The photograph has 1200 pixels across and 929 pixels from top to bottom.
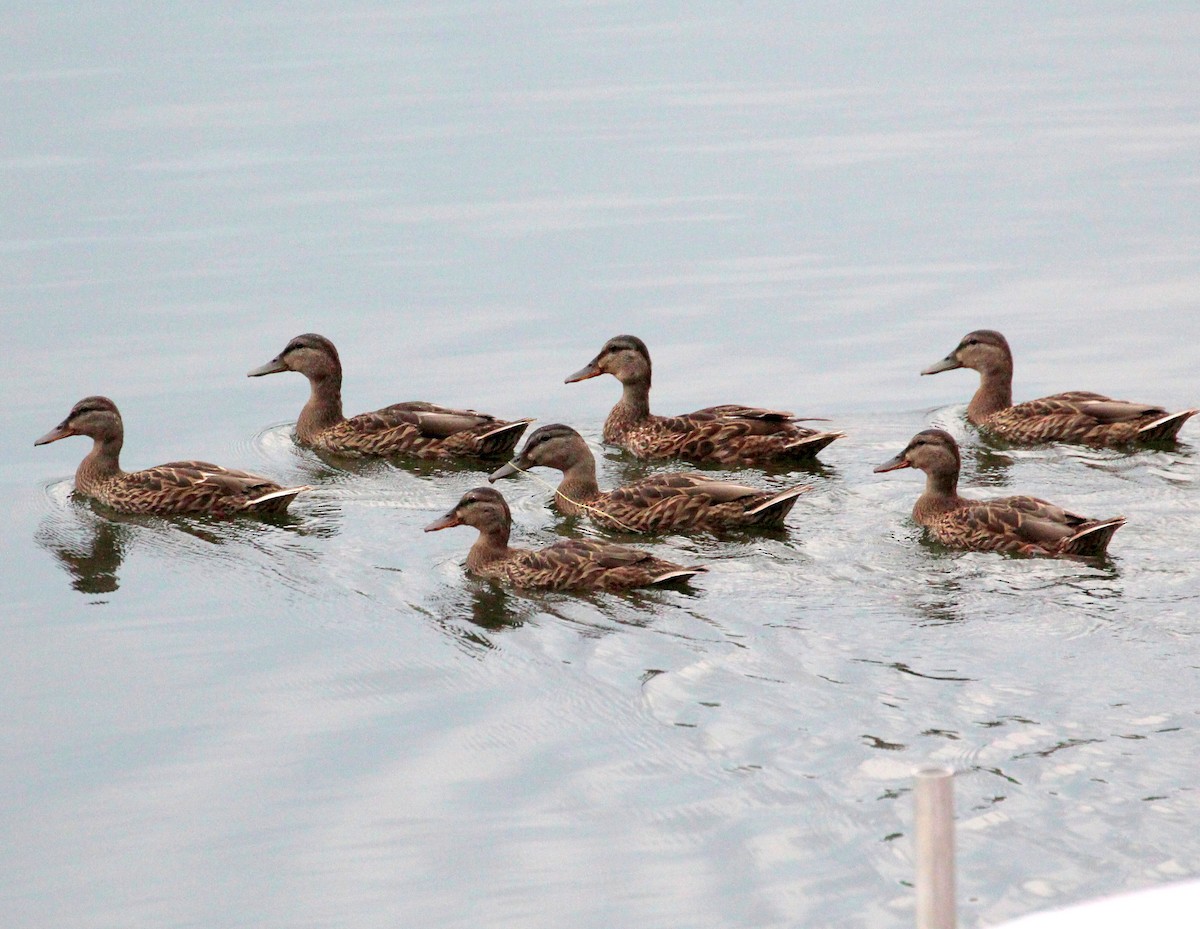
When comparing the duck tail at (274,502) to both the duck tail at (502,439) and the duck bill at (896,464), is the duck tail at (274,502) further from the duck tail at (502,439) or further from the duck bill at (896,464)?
the duck bill at (896,464)

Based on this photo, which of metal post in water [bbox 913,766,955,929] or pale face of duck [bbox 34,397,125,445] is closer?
metal post in water [bbox 913,766,955,929]

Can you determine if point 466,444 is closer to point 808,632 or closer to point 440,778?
point 808,632

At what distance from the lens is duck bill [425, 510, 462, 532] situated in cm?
1048

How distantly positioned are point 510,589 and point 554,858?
125 inches

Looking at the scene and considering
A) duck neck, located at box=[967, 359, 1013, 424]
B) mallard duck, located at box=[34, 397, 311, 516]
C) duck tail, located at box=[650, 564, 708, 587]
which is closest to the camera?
duck tail, located at box=[650, 564, 708, 587]

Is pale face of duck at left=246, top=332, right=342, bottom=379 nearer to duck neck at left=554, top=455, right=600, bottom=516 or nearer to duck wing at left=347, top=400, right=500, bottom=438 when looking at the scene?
duck wing at left=347, top=400, right=500, bottom=438

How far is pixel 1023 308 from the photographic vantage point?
16.0 meters

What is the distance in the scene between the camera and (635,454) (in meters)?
12.7

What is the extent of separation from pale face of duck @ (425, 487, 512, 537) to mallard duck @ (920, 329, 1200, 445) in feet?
12.1

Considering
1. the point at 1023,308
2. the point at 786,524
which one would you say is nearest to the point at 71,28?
the point at 1023,308

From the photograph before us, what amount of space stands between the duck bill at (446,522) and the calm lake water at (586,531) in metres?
0.19

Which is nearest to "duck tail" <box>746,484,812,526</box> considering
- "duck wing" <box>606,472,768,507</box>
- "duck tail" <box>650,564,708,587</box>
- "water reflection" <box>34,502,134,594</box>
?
"duck wing" <box>606,472,768,507</box>

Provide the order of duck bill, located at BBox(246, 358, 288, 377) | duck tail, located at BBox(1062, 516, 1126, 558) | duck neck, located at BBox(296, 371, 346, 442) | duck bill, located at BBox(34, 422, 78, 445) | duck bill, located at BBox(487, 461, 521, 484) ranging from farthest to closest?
duck bill, located at BBox(246, 358, 288, 377)
duck neck, located at BBox(296, 371, 346, 442)
duck bill, located at BBox(34, 422, 78, 445)
duck bill, located at BBox(487, 461, 521, 484)
duck tail, located at BBox(1062, 516, 1126, 558)

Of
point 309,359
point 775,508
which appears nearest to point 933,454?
point 775,508
